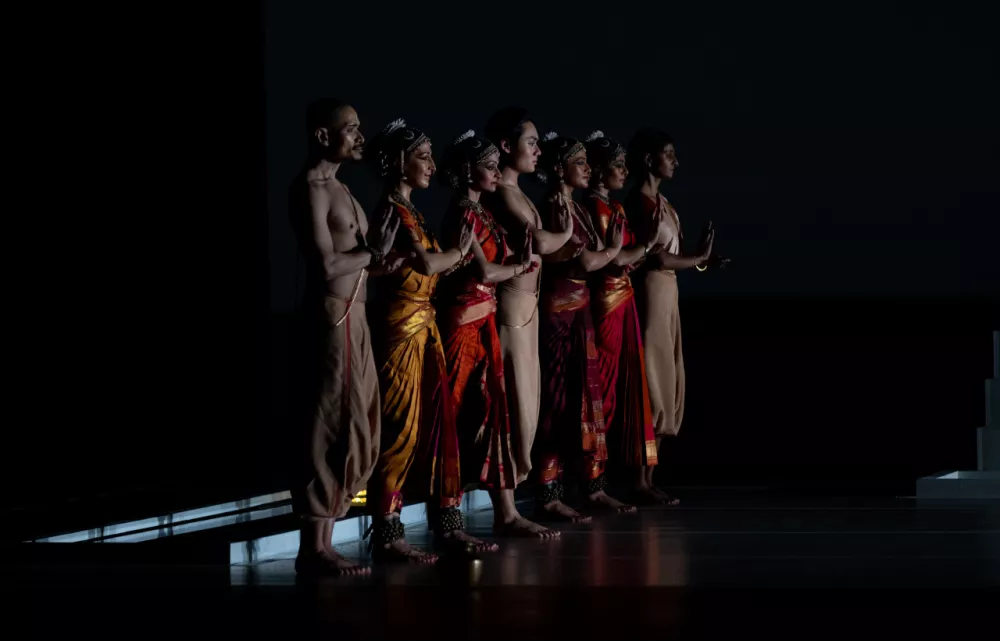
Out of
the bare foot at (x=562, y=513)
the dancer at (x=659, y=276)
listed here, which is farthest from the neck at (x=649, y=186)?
the bare foot at (x=562, y=513)

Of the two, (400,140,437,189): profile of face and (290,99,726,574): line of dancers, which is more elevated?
(400,140,437,189): profile of face

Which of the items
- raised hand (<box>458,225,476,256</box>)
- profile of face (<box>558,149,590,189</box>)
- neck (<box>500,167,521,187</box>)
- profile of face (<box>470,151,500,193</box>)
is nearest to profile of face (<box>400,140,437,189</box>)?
raised hand (<box>458,225,476,256</box>)

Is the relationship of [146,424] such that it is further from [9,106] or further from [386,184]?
[386,184]

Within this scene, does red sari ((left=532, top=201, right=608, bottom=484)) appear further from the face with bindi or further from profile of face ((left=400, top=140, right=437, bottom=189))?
profile of face ((left=400, top=140, right=437, bottom=189))

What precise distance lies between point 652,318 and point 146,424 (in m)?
2.13

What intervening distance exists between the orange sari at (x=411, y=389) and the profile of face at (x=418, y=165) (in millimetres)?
81

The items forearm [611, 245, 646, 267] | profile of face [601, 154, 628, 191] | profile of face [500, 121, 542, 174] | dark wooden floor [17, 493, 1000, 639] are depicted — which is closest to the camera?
dark wooden floor [17, 493, 1000, 639]

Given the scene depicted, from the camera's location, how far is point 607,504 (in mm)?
6246

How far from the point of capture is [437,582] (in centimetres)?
436

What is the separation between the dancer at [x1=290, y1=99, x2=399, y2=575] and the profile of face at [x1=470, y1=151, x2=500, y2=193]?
0.74 metres

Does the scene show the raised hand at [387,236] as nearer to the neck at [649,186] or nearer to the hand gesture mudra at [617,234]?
the hand gesture mudra at [617,234]

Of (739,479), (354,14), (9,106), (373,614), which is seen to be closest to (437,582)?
(373,614)

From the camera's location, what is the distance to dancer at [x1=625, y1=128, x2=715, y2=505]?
651 cm

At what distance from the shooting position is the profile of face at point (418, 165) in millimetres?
4867
